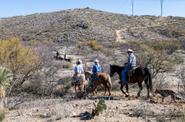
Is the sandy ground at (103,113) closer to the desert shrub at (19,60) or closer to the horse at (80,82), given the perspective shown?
the horse at (80,82)

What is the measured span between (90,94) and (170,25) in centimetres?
6542

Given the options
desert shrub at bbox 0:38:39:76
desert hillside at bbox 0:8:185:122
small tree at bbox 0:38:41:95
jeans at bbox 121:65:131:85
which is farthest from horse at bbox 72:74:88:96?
desert shrub at bbox 0:38:39:76

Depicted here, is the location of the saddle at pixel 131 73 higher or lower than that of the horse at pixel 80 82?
higher

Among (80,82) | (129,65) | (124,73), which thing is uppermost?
(129,65)

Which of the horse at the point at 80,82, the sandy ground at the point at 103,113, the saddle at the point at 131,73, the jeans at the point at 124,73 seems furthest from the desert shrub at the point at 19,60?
the saddle at the point at 131,73

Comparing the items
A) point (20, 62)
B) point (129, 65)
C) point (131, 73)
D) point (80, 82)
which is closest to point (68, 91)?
point (80, 82)

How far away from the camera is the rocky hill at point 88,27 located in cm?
7675

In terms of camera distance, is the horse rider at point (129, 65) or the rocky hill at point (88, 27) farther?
the rocky hill at point (88, 27)

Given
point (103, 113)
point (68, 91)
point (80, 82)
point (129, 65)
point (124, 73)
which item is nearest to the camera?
point (103, 113)

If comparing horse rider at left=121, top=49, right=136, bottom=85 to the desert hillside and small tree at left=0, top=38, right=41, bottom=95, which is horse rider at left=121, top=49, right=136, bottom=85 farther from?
small tree at left=0, top=38, right=41, bottom=95

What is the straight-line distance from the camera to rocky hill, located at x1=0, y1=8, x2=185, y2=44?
76.8 metres

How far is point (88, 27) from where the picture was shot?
8156 cm

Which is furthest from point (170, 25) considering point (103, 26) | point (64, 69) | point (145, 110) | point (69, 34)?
point (145, 110)

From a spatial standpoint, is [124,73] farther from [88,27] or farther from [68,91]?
[88,27]
